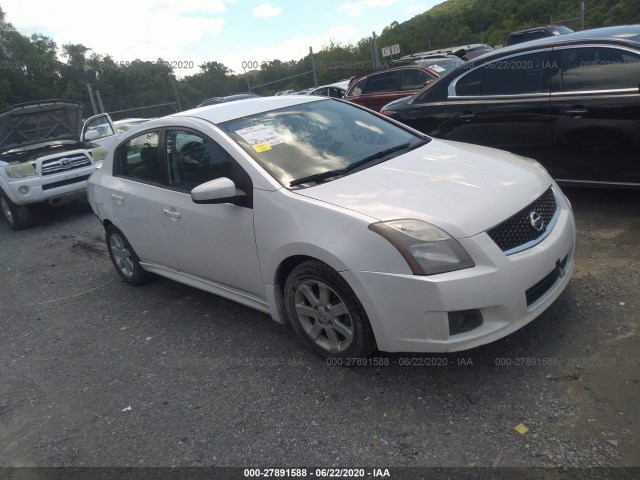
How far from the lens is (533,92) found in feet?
16.2

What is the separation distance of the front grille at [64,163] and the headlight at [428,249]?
7.27 meters

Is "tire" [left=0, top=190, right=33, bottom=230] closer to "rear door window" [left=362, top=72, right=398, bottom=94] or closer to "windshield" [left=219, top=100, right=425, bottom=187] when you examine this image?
"windshield" [left=219, top=100, right=425, bottom=187]

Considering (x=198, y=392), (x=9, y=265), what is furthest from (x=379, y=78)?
(x=198, y=392)

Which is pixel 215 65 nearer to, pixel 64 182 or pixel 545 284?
pixel 64 182

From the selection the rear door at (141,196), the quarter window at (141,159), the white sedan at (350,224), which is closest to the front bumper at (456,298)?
the white sedan at (350,224)

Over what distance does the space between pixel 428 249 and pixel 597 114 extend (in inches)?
113

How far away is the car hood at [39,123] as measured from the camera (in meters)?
8.77

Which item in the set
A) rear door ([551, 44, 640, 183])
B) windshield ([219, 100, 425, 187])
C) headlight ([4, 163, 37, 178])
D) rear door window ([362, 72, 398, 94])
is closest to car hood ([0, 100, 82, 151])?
headlight ([4, 163, 37, 178])

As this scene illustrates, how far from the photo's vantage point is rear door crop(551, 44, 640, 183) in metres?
4.34

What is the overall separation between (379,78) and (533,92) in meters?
6.31

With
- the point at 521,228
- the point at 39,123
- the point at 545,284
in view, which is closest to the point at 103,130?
the point at 39,123

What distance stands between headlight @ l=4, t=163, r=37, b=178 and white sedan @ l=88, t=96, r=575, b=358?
186 inches

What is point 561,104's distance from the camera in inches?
185

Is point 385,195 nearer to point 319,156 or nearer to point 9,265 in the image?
point 319,156
